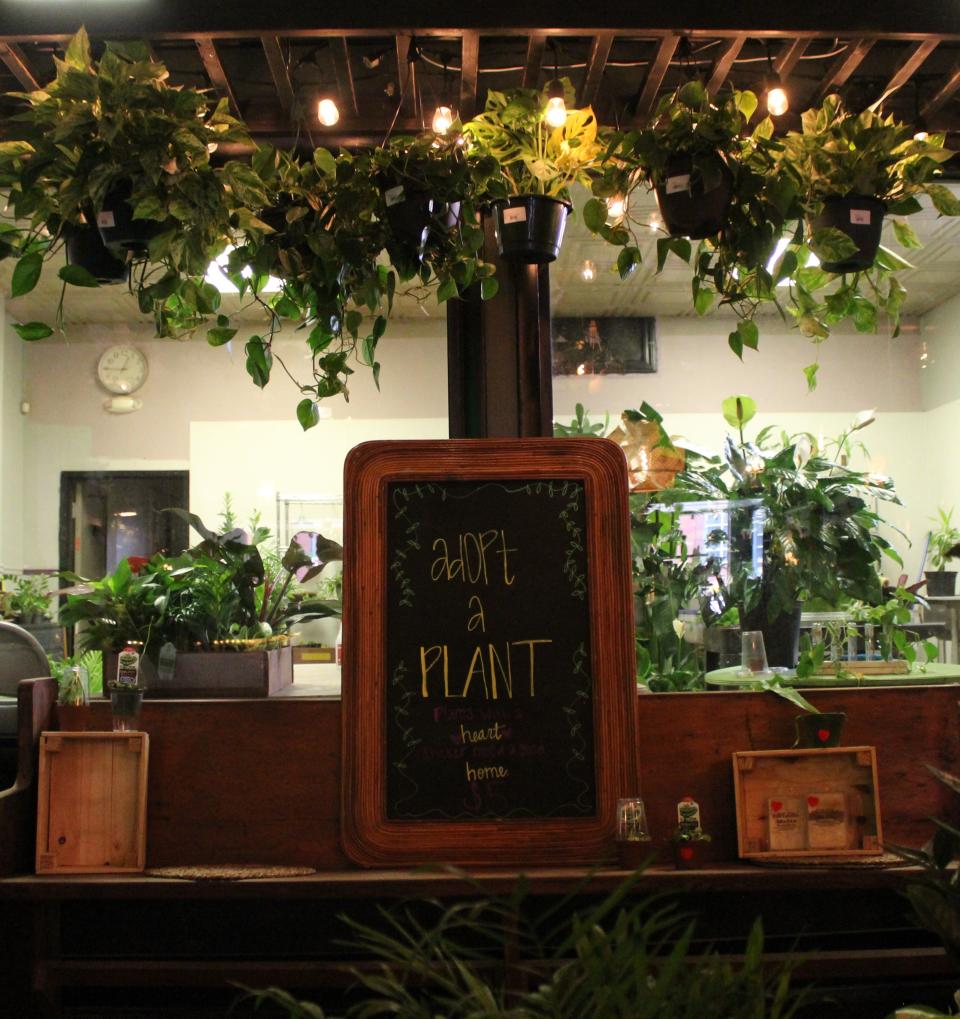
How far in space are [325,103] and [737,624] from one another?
1548mm

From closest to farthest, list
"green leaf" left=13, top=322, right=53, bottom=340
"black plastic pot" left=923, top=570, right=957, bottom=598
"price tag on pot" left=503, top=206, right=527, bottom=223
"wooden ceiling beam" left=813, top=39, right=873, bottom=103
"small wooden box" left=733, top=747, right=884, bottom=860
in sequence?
"small wooden box" left=733, top=747, right=884, bottom=860, "green leaf" left=13, top=322, right=53, bottom=340, "price tag on pot" left=503, top=206, right=527, bottom=223, "wooden ceiling beam" left=813, top=39, right=873, bottom=103, "black plastic pot" left=923, top=570, right=957, bottom=598

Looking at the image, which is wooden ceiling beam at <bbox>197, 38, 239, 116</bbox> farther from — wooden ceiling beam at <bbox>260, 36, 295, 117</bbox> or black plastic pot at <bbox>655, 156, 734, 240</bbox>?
black plastic pot at <bbox>655, 156, 734, 240</bbox>

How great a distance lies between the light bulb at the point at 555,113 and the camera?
7.62 ft

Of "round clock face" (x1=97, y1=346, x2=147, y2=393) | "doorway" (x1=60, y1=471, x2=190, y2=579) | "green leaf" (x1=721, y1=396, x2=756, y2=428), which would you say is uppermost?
"round clock face" (x1=97, y1=346, x2=147, y2=393)

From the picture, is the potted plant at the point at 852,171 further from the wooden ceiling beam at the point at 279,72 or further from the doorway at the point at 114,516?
the doorway at the point at 114,516

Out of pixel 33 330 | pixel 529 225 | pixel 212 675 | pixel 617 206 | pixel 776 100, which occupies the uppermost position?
pixel 776 100

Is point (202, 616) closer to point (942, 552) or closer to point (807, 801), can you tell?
point (807, 801)

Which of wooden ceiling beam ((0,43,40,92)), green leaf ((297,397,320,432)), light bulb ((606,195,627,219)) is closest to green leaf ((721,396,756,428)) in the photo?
light bulb ((606,195,627,219))

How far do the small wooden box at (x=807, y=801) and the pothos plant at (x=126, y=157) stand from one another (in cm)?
144

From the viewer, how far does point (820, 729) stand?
2.18m

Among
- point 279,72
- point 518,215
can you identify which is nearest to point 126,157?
point 279,72

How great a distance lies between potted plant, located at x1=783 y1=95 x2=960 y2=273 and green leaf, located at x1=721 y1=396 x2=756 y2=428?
61 centimetres

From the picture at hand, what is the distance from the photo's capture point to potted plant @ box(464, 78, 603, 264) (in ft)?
7.65

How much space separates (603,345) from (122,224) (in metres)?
1.24
